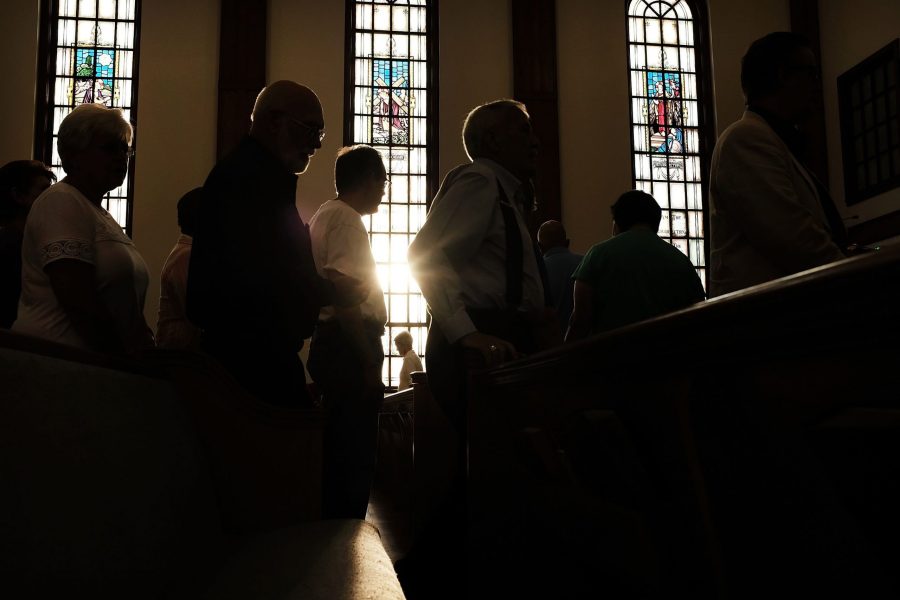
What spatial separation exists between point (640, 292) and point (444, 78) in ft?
23.5

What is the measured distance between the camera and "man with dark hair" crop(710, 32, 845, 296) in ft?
6.27

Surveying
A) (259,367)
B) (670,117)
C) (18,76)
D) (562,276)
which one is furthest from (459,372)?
(670,117)

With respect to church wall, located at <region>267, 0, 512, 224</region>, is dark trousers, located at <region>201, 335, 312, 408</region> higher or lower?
lower

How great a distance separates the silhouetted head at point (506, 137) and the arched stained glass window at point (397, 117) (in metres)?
7.20

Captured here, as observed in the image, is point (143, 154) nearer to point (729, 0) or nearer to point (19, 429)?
point (729, 0)

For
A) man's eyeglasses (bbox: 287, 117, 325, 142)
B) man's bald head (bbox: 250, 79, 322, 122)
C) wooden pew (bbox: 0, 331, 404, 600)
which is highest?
man's bald head (bbox: 250, 79, 322, 122)

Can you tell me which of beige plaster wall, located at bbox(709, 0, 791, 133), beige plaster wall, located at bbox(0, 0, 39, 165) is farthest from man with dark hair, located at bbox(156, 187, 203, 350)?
beige plaster wall, located at bbox(709, 0, 791, 133)

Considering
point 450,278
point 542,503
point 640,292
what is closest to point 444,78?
point 640,292

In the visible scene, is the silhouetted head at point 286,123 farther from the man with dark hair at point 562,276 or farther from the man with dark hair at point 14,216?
the man with dark hair at point 562,276

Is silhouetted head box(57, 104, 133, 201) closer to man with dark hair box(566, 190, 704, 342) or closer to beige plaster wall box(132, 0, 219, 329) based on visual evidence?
man with dark hair box(566, 190, 704, 342)

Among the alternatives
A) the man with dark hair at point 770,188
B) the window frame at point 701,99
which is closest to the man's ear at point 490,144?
the man with dark hair at point 770,188

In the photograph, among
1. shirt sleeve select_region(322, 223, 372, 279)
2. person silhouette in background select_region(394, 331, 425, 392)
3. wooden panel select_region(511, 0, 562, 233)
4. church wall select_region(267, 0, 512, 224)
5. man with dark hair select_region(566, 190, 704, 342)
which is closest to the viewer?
shirt sleeve select_region(322, 223, 372, 279)

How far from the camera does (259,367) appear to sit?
1991mm

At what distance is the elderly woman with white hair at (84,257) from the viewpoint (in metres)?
1.80
